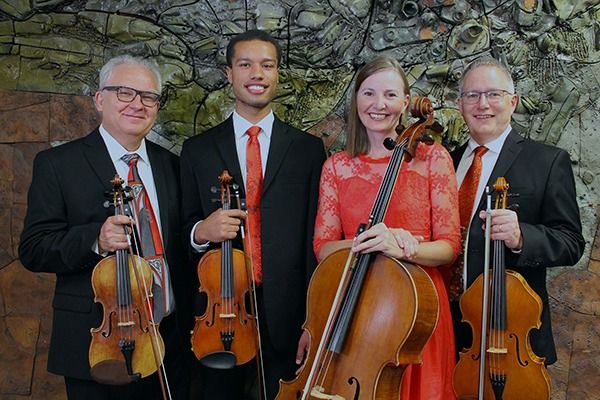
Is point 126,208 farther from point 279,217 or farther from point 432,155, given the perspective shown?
point 432,155

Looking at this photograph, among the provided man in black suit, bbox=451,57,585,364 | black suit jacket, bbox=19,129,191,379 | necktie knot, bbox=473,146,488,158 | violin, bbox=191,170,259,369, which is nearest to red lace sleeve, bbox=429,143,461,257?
man in black suit, bbox=451,57,585,364

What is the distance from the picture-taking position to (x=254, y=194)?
2746 millimetres

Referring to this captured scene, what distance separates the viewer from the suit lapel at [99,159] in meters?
2.59

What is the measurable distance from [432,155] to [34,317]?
2.18 m

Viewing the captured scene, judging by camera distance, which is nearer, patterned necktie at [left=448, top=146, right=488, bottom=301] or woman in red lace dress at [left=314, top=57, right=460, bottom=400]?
woman in red lace dress at [left=314, top=57, right=460, bottom=400]

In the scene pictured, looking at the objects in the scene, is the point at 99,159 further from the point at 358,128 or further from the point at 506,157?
the point at 506,157

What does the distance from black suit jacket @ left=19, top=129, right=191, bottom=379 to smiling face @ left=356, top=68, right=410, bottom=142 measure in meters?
0.97

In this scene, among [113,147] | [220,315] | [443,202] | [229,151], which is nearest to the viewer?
[443,202]

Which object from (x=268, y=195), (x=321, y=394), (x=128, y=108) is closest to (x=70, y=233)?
(x=128, y=108)

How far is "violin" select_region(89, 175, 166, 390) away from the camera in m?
2.28

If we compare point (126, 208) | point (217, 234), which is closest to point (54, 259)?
point (126, 208)

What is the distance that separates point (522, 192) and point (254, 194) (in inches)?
40.0

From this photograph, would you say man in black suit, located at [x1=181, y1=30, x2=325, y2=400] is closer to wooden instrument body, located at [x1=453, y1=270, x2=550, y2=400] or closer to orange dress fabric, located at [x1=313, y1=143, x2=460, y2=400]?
orange dress fabric, located at [x1=313, y1=143, x2=460, y2=400]

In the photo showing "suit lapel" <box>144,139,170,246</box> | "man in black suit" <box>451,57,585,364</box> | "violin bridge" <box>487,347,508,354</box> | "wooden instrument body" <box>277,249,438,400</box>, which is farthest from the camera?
"suit lapel" <box>144,139,170,246</box>
